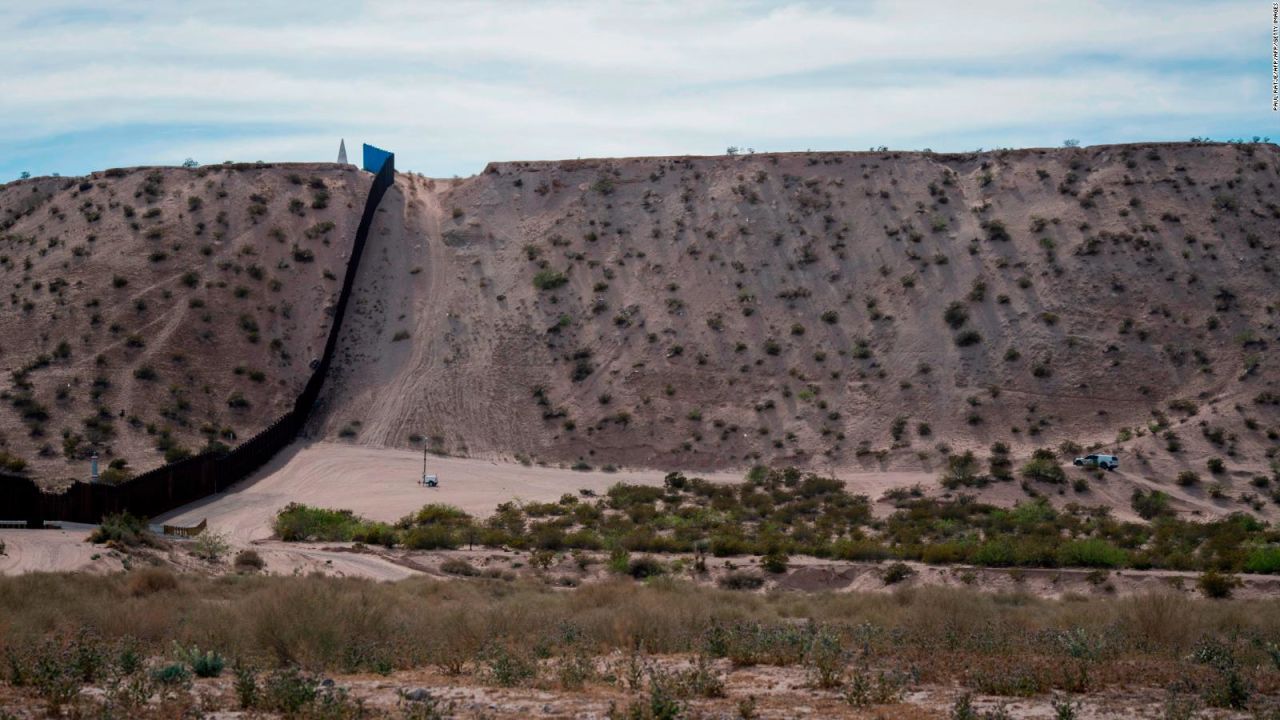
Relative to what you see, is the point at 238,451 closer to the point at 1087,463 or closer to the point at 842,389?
the point at 842,389

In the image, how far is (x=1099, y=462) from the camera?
45.5 m

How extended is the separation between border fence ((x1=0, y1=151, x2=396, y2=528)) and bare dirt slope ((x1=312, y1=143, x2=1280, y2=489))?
1285 millimetres

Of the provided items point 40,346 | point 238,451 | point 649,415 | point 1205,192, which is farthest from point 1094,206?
point 40,346

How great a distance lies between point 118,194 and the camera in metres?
65.8

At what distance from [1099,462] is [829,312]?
16032 millimetres

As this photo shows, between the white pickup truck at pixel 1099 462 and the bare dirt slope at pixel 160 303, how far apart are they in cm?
3143

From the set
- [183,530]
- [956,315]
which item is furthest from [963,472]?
→ [183,530]

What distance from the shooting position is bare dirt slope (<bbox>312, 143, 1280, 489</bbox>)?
51406 mm

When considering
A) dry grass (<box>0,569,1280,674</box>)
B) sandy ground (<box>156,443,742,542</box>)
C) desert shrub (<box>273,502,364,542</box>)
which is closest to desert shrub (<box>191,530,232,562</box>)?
desert shrub (<box>273,502,364,542</box>)

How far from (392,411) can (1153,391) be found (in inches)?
1227

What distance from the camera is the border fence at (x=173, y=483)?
3428 cm

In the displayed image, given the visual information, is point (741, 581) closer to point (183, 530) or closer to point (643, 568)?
point (643, 568)

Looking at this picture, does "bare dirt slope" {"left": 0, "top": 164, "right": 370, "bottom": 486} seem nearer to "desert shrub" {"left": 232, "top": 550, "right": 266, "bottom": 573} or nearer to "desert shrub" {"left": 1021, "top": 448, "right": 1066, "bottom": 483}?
"desert shrub" {"left": 232, "top": 550, "right": 266, "bottom": 573}

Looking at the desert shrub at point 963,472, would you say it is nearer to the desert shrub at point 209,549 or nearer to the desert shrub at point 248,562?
the desert shrub at point 248,562
